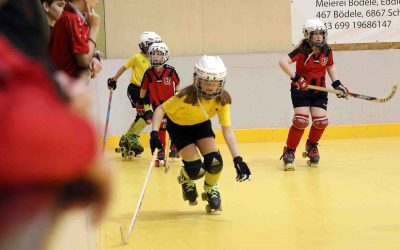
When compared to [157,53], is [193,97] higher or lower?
higher

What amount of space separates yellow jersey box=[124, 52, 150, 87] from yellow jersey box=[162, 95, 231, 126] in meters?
3.72

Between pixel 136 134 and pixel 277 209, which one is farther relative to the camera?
pixel 136 134

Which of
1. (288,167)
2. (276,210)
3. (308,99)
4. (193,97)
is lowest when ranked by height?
(288,167)

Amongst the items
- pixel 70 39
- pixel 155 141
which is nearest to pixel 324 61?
pixel 155 141

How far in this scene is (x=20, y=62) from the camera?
0.62 meters

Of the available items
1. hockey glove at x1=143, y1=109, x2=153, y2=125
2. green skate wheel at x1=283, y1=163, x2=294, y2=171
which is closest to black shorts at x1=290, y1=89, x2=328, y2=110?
green skate wheel at x1=283, y1=163, x2=294, y2=171

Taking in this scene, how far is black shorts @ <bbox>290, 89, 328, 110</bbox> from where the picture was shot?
754 cm

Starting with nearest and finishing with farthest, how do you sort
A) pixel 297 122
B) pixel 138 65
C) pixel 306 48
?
pixel 297 122 < pixel 306 48 < pixel 138 65

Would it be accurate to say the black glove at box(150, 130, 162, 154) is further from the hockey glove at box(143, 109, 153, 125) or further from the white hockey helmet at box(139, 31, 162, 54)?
the white hockey helmet at box(139, 31, 162, 54)

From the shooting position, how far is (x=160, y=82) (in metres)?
8.22

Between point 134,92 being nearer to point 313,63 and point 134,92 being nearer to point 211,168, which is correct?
point 313,63

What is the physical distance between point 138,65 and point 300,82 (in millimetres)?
2330

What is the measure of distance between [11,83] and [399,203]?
5018mm

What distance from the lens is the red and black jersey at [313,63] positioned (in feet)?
25.4
